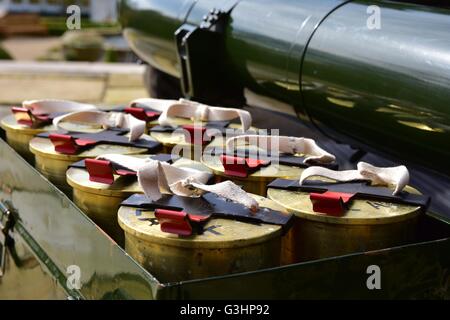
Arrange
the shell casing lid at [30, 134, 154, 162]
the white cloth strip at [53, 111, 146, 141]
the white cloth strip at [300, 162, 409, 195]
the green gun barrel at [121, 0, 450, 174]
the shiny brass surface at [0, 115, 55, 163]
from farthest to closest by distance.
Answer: the shiny brass surface at [0, 115, 55, 163] → the white cloth strip at [53, 111, 146, 141] → the shell casing lid at [30, 134, 154, 162] → the green gun barrel at [121, 0, 450, 174] → the white cloth strip at [300, 162, 409, 195]

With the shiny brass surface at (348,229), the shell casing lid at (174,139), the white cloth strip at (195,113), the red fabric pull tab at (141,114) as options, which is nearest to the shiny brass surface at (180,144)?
the shell casing lid at (174,139)

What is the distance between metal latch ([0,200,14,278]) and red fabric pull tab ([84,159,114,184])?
69 centimetres

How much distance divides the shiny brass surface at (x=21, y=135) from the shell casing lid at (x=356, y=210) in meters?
1.15

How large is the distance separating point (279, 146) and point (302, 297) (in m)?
0.81

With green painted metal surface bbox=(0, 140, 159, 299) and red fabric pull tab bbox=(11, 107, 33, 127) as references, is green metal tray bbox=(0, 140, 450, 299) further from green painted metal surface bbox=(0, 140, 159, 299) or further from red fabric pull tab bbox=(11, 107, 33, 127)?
red fabric pull tab bbox=(11, 107, 33, 127)

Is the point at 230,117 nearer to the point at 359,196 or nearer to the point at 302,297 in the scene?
the point at 359,196

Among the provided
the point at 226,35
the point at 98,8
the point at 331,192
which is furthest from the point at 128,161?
the point at 98,8

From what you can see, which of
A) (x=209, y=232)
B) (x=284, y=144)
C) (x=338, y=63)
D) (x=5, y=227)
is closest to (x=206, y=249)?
(x=209, y=232)

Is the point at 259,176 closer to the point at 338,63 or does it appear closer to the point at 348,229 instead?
the point at 348,229

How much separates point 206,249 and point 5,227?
1275 millimetres

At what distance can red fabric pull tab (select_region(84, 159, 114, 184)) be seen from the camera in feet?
6.43

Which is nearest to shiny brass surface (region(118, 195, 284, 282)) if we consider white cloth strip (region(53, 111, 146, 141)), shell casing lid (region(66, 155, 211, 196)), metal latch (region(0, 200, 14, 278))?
shell casing lid (region(66, 155, 211, 196))

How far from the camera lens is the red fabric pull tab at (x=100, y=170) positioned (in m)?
1.96

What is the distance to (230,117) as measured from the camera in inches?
103
